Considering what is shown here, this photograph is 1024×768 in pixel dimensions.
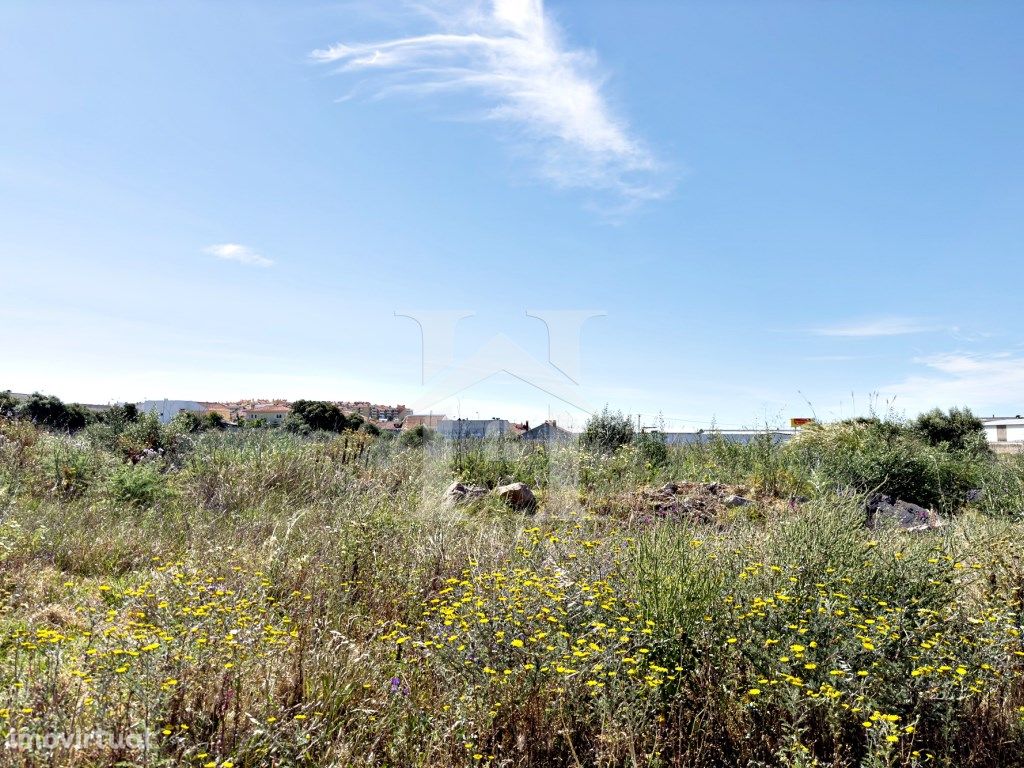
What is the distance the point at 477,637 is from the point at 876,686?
164 cm

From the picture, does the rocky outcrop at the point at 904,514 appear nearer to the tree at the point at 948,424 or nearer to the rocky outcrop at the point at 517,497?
the rocky outcrop at the point at 517,497

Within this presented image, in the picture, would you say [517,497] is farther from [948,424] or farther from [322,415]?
[322,415]

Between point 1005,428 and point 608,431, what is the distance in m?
37.5

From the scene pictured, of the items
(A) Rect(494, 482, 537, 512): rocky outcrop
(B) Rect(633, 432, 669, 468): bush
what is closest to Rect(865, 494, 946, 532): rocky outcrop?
(B) Rect(633, 432, 669, 468): bush

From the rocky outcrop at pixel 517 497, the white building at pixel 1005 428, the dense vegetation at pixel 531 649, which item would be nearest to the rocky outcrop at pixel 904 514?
the dense vegetation at pixel 531 649

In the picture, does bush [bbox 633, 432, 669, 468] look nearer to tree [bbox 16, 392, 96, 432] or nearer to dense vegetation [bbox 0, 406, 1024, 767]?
dense vegetation [bbox 0, 406, 1024, 767]

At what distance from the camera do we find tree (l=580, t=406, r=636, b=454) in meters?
13.3

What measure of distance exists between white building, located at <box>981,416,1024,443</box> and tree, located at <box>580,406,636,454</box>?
34221mm

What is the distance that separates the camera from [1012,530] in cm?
479

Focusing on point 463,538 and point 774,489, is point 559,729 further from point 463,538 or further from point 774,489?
point 774,489

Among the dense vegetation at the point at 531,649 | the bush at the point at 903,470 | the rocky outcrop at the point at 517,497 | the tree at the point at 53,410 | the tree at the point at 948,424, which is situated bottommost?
the dense vegetation at the point at 531,649

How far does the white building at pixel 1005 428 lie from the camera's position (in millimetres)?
38250

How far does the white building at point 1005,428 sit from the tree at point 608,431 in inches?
1347

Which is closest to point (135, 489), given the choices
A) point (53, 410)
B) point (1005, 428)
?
point (53, 410)
